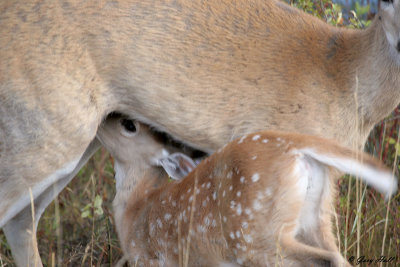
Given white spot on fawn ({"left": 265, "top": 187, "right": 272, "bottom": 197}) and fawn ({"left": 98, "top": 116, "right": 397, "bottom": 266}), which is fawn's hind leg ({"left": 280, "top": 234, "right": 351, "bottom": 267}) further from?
white spot on fawn ({"left": 265, "top": 187, "right": 272, "bottom": 197})

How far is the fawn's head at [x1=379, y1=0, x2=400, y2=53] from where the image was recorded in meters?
3.96

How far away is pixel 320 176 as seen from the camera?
3490 millimetres

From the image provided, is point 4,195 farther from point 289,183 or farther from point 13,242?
point 289,183

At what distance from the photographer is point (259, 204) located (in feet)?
11.2

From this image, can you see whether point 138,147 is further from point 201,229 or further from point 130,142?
point 201,229

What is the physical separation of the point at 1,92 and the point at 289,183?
62.5 inches

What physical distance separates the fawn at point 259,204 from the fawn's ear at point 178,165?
35 centimetres

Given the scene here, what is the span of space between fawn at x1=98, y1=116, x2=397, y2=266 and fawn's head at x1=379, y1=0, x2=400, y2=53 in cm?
93

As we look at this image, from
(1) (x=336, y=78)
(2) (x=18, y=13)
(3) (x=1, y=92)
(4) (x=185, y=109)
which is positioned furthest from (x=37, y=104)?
(1) (x=336, y=78)

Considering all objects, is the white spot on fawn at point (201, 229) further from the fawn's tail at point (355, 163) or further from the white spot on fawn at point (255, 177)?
the fawn's tail at point (355, 163)

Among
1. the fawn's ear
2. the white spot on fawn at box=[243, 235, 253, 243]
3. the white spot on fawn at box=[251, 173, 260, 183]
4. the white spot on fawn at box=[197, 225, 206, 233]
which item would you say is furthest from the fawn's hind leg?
the fawn's ear

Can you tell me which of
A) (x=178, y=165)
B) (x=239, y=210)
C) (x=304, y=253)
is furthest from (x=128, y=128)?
(x=304, y=253)

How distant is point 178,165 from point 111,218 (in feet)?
3.43

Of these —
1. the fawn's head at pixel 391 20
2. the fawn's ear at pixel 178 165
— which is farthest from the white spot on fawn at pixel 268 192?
the fawn's head at pixel 391 20
